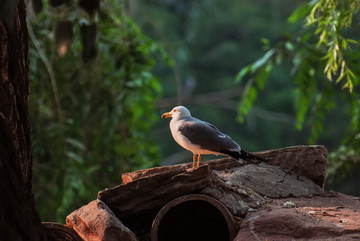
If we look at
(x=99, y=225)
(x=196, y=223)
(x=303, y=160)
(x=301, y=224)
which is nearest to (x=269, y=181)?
(x=303, y=160)

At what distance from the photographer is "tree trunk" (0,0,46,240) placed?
1.73m

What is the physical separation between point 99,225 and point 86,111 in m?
3.11

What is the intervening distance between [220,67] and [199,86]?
0.78 meters

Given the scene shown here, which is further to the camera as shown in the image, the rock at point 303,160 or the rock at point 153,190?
the rock at point 303,160

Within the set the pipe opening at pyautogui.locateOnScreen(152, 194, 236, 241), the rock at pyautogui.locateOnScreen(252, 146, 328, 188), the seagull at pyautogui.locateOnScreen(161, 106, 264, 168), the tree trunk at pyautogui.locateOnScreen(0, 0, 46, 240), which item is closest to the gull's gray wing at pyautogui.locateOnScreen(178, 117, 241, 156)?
the seagull at pyautogui.locateOnScreen(161, 106, 264, 168)

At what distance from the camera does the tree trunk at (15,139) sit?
1729mm

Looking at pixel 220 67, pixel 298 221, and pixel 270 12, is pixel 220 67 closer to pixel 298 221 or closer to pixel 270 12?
pixel 270 12

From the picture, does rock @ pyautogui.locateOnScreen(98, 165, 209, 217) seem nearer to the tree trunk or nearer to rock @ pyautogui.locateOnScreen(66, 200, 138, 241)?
rock @ pyautogui.locateOnScreen(66, 200, 138, 241)

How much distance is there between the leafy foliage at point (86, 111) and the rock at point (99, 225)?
242 centimetres

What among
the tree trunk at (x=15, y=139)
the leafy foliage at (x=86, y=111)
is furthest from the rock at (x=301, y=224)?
the leafy foliage at (x=86, y=111)

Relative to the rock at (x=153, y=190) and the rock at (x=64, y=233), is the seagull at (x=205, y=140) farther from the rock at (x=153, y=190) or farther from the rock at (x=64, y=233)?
the rock at (x=64, y=233)

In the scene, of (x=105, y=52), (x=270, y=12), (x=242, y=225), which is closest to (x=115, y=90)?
(x=105, y=52)

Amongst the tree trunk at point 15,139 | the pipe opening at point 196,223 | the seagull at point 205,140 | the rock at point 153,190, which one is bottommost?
the pipe opening at point 196,223

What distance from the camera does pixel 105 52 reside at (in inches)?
213
